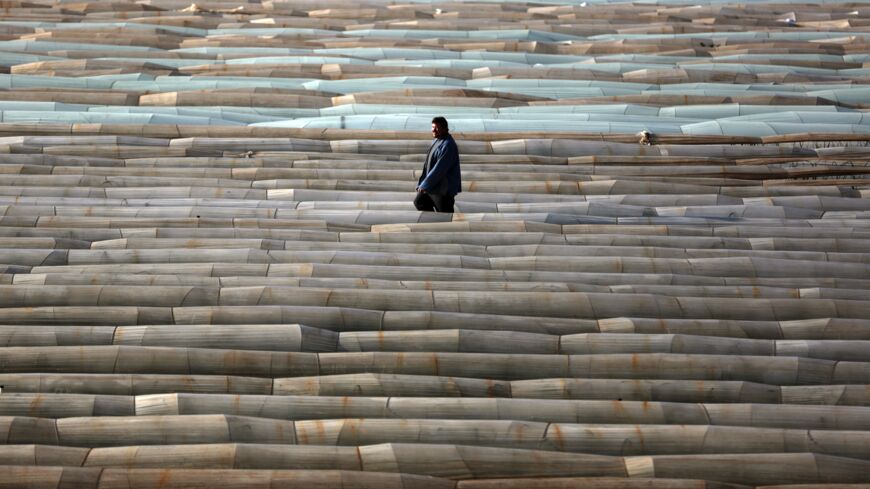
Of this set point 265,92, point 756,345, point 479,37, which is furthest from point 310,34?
point 756,345

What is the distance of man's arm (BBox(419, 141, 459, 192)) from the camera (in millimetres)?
7578

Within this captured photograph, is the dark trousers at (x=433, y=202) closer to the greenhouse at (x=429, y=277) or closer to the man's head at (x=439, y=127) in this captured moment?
the greenhouse at (x=429, y=277)

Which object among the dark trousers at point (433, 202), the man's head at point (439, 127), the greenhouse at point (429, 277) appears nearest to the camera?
the greenhouse at point (429, 277)

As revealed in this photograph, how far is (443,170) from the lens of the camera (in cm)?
764

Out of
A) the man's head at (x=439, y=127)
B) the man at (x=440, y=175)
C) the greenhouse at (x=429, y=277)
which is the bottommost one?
the greenhouse at (x=429, y=277)

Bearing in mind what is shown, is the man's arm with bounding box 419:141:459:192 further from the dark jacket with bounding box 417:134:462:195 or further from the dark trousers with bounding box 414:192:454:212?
the dark trousers with bounding box 414:192:454:212

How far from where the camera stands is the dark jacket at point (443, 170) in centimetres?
759

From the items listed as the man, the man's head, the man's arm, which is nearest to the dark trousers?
the man

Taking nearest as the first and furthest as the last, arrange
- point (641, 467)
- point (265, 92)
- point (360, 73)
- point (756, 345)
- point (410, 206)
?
point (641, 467) → point (756, 345) → point (410, 206) → point (265, 92) → point (360, 73)

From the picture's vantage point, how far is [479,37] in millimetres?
14672

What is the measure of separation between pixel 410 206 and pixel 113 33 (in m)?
7.54

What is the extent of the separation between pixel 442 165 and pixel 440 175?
0.09 meters

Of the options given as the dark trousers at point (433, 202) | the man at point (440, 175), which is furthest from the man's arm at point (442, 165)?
the dark trousers at point (433, 202)

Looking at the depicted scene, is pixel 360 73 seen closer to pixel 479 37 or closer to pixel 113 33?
pixel 479 37
